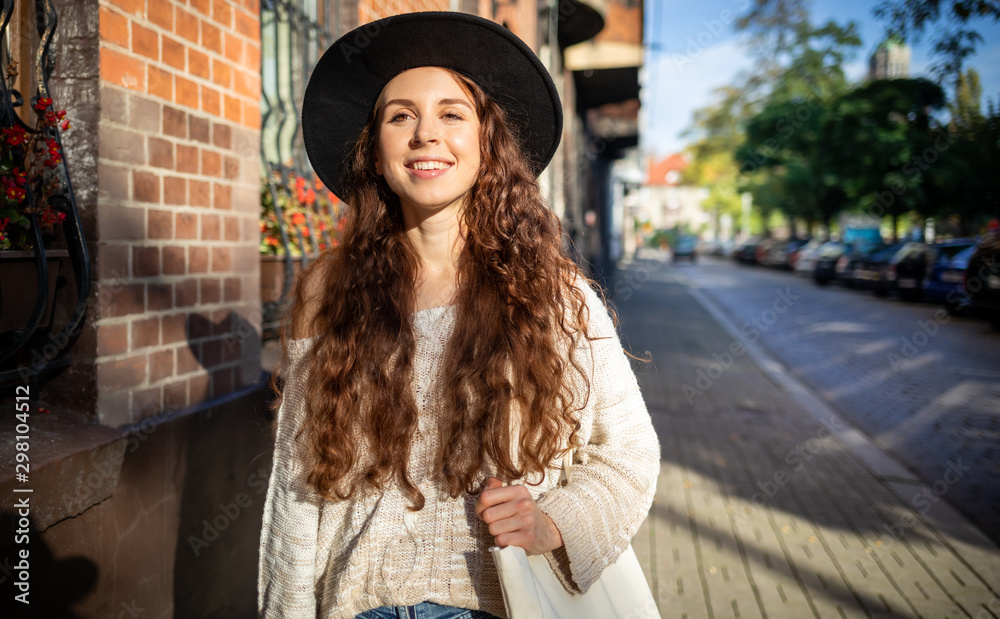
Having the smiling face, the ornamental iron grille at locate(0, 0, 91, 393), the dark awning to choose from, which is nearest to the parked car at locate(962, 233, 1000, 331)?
the dark awning

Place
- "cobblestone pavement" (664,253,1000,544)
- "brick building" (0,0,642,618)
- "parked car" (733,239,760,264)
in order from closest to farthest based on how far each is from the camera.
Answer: "brick building" (0,0,642,618) → "cobblestone pavement" (664,253,1000,544) → "parked car" (733,239,760,264)

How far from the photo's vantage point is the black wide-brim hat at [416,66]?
1642 mm

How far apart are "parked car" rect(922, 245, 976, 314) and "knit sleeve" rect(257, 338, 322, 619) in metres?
15.2

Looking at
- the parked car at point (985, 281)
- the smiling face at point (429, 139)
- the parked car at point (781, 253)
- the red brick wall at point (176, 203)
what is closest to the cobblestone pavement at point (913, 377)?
the parked car at point (985, 281)

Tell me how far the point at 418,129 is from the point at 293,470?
0.85 m

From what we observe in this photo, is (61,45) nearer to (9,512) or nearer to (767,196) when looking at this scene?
(9,512)

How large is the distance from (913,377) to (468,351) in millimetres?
8459

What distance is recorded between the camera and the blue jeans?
146 cm

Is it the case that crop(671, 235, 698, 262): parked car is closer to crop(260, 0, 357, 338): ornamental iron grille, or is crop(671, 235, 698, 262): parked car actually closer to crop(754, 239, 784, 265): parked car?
crop(754, 239, 784, 265): parked car

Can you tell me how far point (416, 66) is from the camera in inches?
67.3

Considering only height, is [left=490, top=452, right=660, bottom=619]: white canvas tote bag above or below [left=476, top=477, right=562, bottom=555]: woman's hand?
below

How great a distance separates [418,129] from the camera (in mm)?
1596

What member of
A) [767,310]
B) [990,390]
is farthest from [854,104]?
[990,390]

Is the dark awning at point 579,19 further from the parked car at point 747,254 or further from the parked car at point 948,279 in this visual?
the parked car at point 747,254
